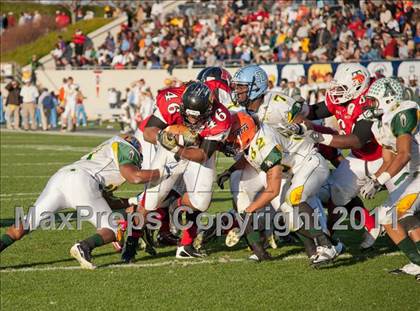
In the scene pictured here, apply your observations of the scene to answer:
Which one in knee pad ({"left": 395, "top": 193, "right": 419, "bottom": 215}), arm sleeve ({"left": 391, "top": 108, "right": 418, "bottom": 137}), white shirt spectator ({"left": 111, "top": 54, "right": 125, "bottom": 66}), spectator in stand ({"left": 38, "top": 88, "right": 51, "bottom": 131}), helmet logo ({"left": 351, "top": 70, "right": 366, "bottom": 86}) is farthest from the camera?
white shirt spectator ({"left": 111, "top": 54, "right": 125, "bottom": 66})

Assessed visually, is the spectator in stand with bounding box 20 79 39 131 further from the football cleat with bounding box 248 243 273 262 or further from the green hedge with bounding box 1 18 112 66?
the football cleat with bounding box 248 243 273 262

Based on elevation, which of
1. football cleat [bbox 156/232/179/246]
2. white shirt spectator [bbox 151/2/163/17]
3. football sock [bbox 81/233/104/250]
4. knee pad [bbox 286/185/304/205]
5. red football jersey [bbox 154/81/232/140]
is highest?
white shirt spectator [bbox 151/2/163/17]

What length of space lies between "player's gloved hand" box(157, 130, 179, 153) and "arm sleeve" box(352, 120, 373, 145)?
62.9 inches

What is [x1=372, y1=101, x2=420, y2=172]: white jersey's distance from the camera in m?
6.90

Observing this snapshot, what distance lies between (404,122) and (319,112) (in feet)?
6.13

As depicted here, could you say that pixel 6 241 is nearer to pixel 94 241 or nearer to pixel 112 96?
pixel 94 241

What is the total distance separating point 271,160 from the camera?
7.27m

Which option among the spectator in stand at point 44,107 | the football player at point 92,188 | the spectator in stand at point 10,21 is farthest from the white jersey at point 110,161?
the spectator in stand at point 10,21

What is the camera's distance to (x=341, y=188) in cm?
821

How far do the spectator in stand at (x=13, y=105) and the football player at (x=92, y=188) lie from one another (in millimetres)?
20023

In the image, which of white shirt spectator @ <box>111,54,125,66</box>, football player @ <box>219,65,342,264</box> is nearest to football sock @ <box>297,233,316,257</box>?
football player @ <box>219,65,342,264</box>

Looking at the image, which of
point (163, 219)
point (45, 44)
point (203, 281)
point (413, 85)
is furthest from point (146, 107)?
point (203, 281)

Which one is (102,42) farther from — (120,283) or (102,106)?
(120,283)

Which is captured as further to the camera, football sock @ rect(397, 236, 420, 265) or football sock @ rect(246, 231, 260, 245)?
football sock @ rect(246, 231, 260, 245)
